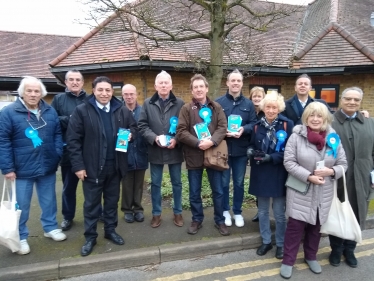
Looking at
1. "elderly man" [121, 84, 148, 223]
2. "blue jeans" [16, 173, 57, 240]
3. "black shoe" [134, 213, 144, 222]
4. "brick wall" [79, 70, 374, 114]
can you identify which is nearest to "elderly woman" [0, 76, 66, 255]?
"blue jeans" [16, 173, 57, 240]

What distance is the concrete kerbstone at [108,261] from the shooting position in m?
3.03

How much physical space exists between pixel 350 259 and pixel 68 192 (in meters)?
3.89

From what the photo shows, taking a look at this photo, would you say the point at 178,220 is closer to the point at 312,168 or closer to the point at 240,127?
the point at 240,127

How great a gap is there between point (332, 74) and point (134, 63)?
7.02 meters

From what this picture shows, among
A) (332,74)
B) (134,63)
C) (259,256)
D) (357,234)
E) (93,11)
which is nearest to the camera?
(357,234)

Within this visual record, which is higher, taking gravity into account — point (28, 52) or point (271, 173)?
point (28, 52)

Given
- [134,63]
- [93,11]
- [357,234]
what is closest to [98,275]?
[357,234]

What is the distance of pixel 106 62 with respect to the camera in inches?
333

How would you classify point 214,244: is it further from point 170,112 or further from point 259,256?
point 170,112

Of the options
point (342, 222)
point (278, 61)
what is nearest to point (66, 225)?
point (342, 222)

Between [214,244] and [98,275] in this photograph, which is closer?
[98,275]

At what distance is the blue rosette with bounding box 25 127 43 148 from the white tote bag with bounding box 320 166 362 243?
3510mm

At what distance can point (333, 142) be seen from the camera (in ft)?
9.41

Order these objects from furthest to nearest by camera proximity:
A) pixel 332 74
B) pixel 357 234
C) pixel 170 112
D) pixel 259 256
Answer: pixel 332 74 < pixel 170 112 < pixel 259 256 < pixel 357 234
